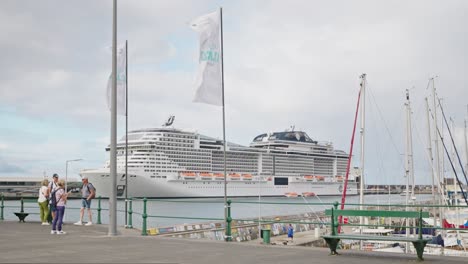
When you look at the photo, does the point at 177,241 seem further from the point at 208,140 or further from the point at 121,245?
the point at 208,140

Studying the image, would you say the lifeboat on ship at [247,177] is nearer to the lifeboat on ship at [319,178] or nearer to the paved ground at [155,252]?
the lifeboat on ship at [319,178]

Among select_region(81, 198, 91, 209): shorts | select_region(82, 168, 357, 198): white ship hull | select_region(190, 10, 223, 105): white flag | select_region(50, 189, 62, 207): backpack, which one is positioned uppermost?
select_region(190, 10, 223, 105): white flag

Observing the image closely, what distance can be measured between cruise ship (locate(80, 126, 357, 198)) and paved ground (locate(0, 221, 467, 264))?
54.2m

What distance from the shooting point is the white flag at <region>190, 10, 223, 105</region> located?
12.8 meters

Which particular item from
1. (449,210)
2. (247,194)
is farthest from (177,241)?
(247,194)

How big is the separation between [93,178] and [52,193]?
5909 centimetres

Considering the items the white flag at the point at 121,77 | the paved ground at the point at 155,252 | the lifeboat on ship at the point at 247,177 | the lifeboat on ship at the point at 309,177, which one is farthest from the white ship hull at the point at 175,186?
the paved ground at the point at 155,252

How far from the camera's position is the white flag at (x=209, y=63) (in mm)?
12805

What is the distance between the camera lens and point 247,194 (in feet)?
272

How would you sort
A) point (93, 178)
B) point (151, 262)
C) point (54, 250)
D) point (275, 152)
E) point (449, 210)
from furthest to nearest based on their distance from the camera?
point (275, 152), point (93, 178), point (449, 210), point (54, 250), point (151, 262)

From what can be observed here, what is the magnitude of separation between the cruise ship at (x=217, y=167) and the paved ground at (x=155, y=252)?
5417 centimetres

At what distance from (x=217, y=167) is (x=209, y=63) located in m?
71.0

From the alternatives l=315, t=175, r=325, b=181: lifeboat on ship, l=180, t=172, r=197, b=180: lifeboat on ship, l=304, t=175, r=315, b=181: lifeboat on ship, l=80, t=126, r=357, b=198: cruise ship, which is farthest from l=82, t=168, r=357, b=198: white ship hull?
l=315, t=175, r=325, b=181: lifeboat on ship

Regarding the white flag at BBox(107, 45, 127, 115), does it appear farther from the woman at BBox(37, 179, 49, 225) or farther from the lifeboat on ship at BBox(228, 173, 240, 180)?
the lifeboat on ship at BBox(228, 173, 240, 180)
